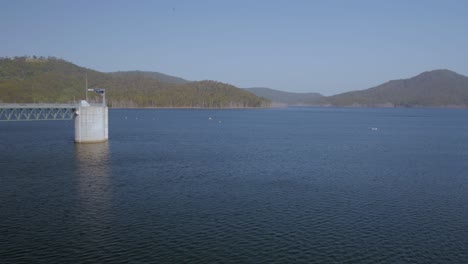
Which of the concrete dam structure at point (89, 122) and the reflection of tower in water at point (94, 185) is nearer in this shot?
the reflection of tower in water at point (94, 185)

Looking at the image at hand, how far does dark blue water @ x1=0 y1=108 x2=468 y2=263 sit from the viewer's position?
2452 centimetres

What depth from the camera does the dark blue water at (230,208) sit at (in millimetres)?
24516

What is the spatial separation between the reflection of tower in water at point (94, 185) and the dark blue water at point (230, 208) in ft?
0.43

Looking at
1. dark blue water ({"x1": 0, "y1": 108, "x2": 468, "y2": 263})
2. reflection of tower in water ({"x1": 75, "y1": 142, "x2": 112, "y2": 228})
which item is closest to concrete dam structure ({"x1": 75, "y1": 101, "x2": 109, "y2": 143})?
reflection of tower in water ({"x1": 75, "y1": 142, "x2": 112, "y2": 228})

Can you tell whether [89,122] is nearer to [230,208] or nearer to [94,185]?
[94,185]

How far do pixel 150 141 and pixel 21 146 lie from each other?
22312 millimetres

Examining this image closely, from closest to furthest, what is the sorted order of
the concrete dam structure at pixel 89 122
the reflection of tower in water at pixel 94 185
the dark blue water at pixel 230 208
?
the dark blue water at pixel 230 208
the reflection of tower in water at pixel 94 185
the concrete dam structure at pixel 89 122

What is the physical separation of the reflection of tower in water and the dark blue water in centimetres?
13

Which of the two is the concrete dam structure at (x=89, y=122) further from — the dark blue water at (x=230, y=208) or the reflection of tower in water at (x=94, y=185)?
the dark blue water at (x=230, y=208)

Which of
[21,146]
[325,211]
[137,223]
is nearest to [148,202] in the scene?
[137,223]

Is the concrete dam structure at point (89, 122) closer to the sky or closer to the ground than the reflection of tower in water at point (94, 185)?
closer to the sky

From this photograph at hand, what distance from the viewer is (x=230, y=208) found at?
109 feet

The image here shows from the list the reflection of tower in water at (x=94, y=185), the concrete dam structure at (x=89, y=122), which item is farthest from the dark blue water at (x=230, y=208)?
the concrete dam structure at (x=89, y=122)

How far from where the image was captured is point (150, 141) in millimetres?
81938
